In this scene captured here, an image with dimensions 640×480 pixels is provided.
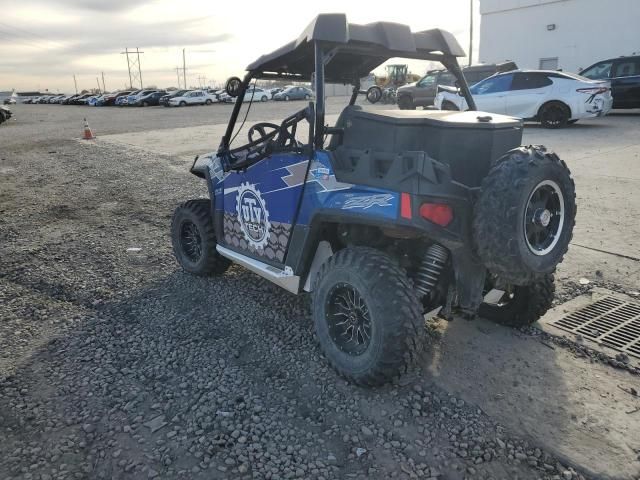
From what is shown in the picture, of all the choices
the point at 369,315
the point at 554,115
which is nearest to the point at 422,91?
the point at 554,115

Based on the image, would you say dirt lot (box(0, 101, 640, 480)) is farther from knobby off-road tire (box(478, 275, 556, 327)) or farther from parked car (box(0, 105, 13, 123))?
parked car (box(0, 105, 13, 123))

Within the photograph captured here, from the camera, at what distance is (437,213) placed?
101 inches

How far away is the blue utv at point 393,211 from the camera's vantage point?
2531 mm

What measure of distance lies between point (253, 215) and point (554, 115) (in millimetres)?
11727

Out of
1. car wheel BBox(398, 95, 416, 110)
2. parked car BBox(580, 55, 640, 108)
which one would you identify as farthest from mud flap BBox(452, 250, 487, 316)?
car wheel BBox(398, 95, 416, 110)

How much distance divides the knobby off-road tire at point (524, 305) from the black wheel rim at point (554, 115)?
36.0 ft

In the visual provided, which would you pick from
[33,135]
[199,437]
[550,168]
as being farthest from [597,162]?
[33,135]

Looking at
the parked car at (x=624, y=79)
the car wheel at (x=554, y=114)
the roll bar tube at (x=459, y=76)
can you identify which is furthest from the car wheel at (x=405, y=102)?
the roll bar tube at (x=459, y=76)

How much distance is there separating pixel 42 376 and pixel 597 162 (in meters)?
8.91

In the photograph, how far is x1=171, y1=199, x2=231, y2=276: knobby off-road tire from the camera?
4359 mm

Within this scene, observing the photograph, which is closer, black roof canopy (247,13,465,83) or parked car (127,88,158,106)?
black roof canopy (247,13,465,83)

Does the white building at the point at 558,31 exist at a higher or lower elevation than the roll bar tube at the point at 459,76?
higher

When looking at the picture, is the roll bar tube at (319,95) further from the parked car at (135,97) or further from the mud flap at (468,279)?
the parked car at (135,97)

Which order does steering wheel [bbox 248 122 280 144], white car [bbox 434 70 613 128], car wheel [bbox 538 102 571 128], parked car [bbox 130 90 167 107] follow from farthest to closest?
parked car [bbox 130 90 167 107] < car wheel [bbox 538 102 571 128] < white car [bbox 434 70 613 128] < steering wheel [bbox 248 122 280 144]
